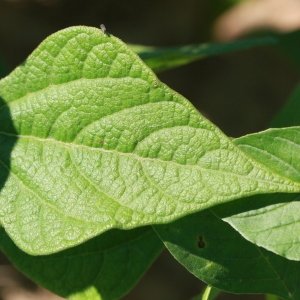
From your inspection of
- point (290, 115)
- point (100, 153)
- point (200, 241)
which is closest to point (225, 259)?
point (200, 241)

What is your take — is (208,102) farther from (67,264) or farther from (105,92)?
(105,92)

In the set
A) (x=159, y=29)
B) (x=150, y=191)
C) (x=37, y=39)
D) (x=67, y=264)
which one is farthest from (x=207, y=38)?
(x=150, y=191)

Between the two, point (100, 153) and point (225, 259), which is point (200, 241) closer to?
point (225, 259)

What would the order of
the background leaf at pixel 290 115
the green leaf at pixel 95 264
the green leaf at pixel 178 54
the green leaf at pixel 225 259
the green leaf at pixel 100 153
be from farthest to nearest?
the green leaf at pixel 178 54, the background leaf at pixel 290 115, the green leaf at pixel 95 264, the green leaf at pixel 225 259, the green leaf at pixel 100 153

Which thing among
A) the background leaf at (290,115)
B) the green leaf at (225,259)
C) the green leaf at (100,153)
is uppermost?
the green leaf at (100,153)

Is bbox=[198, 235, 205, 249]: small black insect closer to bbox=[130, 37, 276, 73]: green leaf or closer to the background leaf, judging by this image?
the background leaf

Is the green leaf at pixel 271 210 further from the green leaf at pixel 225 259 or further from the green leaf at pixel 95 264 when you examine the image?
the green leaf at pixel 95 264

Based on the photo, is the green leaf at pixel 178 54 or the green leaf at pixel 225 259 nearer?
the green leaf at pixel 225 259

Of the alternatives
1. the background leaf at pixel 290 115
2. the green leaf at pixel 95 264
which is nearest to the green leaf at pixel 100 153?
the green leaf at pixel 95 264
